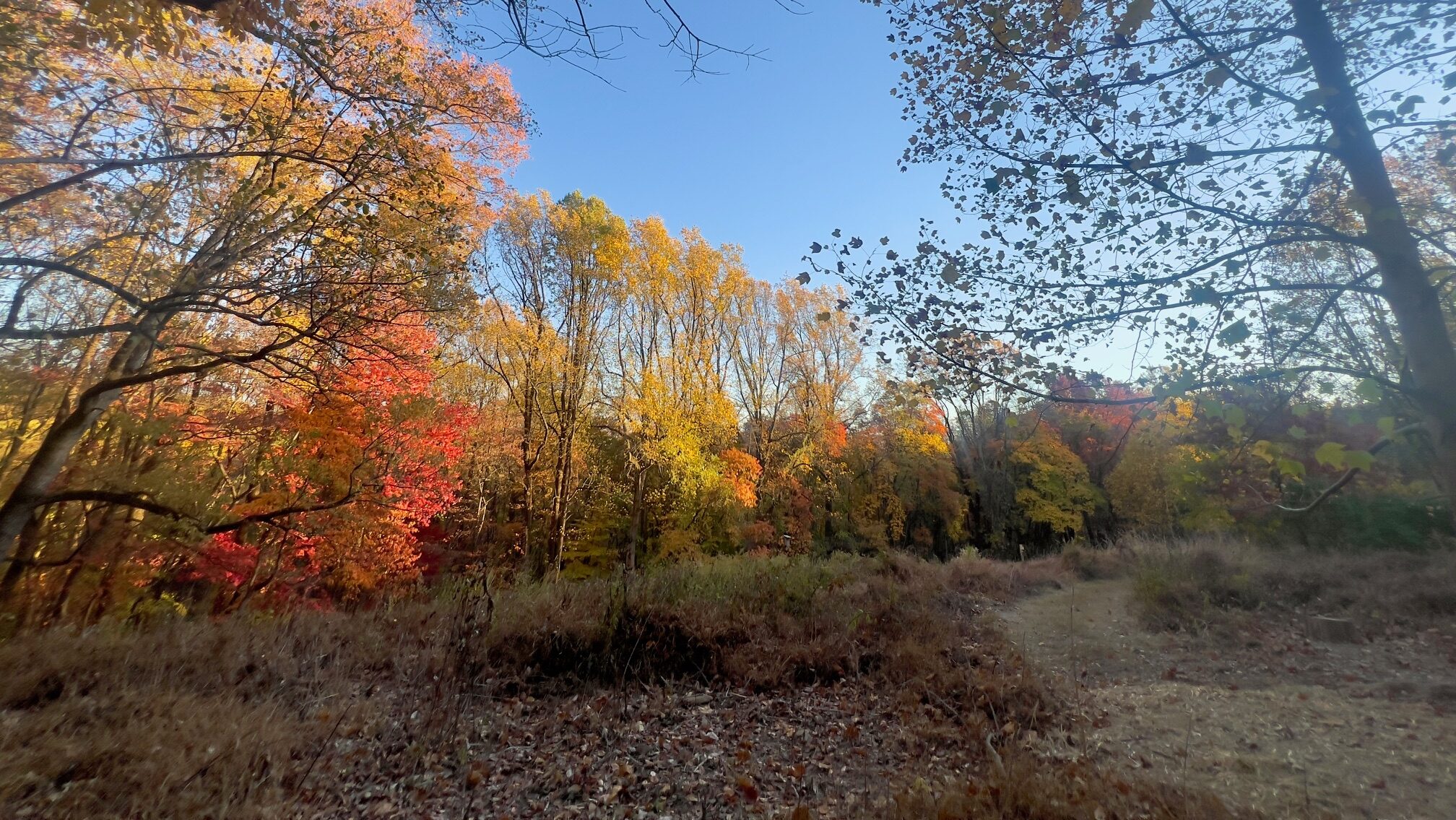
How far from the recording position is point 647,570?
395 inches

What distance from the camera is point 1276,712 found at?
5.62 meters

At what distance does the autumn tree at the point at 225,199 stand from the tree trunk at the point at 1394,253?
16.6 ft

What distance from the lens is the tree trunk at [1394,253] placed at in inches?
86.6

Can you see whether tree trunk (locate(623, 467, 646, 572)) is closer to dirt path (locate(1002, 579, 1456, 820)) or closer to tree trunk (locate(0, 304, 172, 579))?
dirt path (locate(1002, 579, 1456, 820))

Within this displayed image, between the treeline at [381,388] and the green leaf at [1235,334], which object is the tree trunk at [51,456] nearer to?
the treeline at [381,388]

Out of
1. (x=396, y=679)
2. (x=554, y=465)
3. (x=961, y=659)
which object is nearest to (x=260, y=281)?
(x=396, y=679)

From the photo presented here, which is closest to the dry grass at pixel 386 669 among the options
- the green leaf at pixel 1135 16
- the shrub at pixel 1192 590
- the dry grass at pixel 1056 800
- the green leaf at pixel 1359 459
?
the dry grass at pixel 1056 800

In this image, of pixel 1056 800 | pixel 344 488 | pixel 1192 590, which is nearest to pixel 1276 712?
pixel 1056 800

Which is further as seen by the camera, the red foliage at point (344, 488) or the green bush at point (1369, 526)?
the green bush at point (1369, 526)

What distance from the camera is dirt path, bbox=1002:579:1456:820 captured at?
161 inches

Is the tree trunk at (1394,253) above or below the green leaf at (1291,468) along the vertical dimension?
above

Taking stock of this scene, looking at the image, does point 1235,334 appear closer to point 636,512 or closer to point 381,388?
point 381,388

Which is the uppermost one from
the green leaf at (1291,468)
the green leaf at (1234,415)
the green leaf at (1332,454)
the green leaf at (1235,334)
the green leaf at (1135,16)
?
the green leaf at (1135,16)

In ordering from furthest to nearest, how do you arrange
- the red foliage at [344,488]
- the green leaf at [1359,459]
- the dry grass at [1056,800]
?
the red foliage at [344,488] < the dry grass at [1056,800] < the green leaf at [1359,459]
